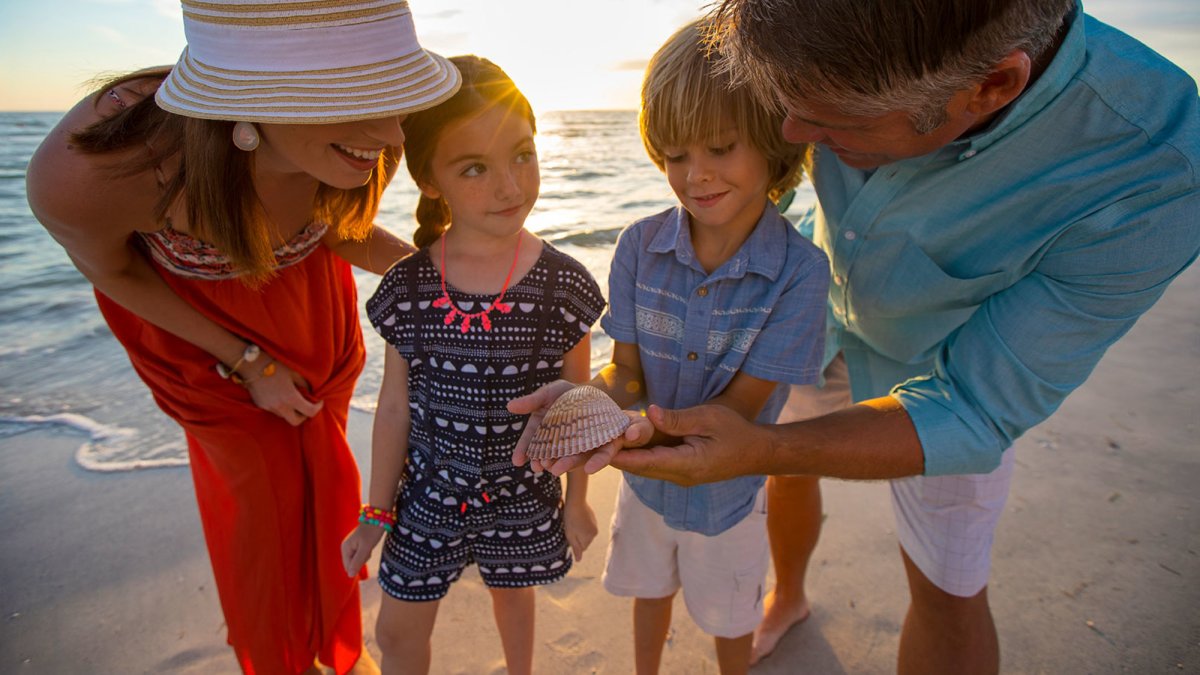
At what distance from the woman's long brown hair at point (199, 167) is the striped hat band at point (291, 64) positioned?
11 centimetres

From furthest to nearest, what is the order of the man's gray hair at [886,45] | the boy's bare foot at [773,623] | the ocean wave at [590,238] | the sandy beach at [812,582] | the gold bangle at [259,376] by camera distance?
the ocean wave at [590,238]
the boy's bare foot at [773,623]
the sandy beach at [812,582]
the gold bangle at [259,376]
the man's gray hair at [886,45]

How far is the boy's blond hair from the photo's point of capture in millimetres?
1911

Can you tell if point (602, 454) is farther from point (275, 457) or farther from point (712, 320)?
point (275, 457)

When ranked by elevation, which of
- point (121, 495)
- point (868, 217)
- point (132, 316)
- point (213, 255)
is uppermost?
point (868, 217)

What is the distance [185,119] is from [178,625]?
86.7 inches

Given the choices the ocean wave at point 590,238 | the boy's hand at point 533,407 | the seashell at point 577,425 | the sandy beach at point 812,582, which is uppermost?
the seashell at point 577,425

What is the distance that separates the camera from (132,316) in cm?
236

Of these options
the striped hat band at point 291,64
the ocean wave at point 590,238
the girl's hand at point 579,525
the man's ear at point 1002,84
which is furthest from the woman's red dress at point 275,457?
the ocean wave at point 590,238

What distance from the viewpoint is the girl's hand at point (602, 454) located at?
167cm

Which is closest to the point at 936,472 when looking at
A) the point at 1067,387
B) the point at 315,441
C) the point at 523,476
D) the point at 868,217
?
the point at 1067,387

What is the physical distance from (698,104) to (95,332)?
6479 mm

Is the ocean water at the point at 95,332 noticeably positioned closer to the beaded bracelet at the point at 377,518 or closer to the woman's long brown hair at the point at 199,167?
the woman's long brown hair at the point at 199,167

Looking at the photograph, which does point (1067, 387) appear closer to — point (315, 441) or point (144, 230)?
point (315, 441)

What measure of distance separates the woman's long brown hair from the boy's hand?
983mm
